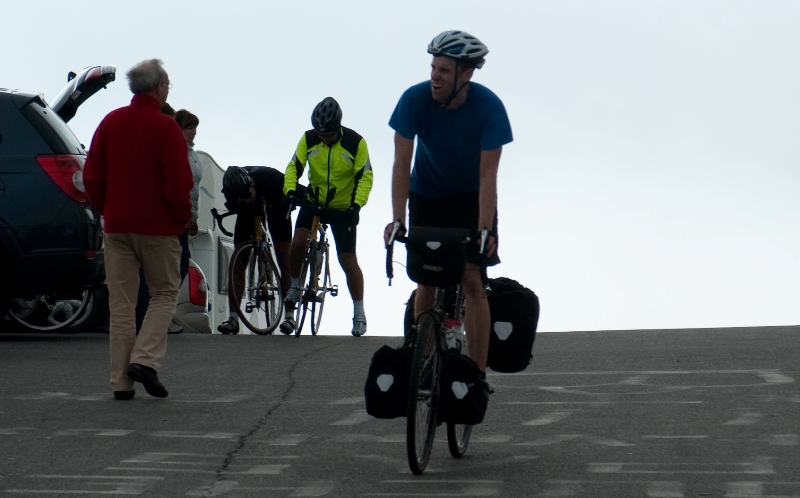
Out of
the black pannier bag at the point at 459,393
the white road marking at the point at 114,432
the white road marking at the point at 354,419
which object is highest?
the black pannier bag at the point at 459,393

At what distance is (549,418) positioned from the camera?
8211 mm

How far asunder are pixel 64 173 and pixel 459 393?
6292 mm

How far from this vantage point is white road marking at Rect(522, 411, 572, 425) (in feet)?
26.4

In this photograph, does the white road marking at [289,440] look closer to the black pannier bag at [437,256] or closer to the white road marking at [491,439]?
the white road marking at [491,439]

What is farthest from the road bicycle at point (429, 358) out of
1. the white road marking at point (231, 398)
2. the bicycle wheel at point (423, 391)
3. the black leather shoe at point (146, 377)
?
the black leather shoe at point (146, 377)

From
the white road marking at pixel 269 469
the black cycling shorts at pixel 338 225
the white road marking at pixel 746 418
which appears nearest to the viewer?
the white road marking at pixel 269 469

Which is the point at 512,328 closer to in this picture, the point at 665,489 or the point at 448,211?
the point at 448,211

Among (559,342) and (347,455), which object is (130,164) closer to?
(347,455)

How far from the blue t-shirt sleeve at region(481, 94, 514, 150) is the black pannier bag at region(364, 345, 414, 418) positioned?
949 mm

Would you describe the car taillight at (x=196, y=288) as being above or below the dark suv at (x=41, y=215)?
below

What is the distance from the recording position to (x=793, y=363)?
11.0 m

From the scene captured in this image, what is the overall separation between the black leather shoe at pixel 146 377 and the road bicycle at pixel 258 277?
17.4 ft

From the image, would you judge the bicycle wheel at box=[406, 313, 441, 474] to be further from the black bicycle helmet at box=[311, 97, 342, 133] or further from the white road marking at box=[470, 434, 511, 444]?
the black bicycle helmet at box=[311, 97, 342, 133]

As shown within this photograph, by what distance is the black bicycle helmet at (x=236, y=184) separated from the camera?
14.2 m
